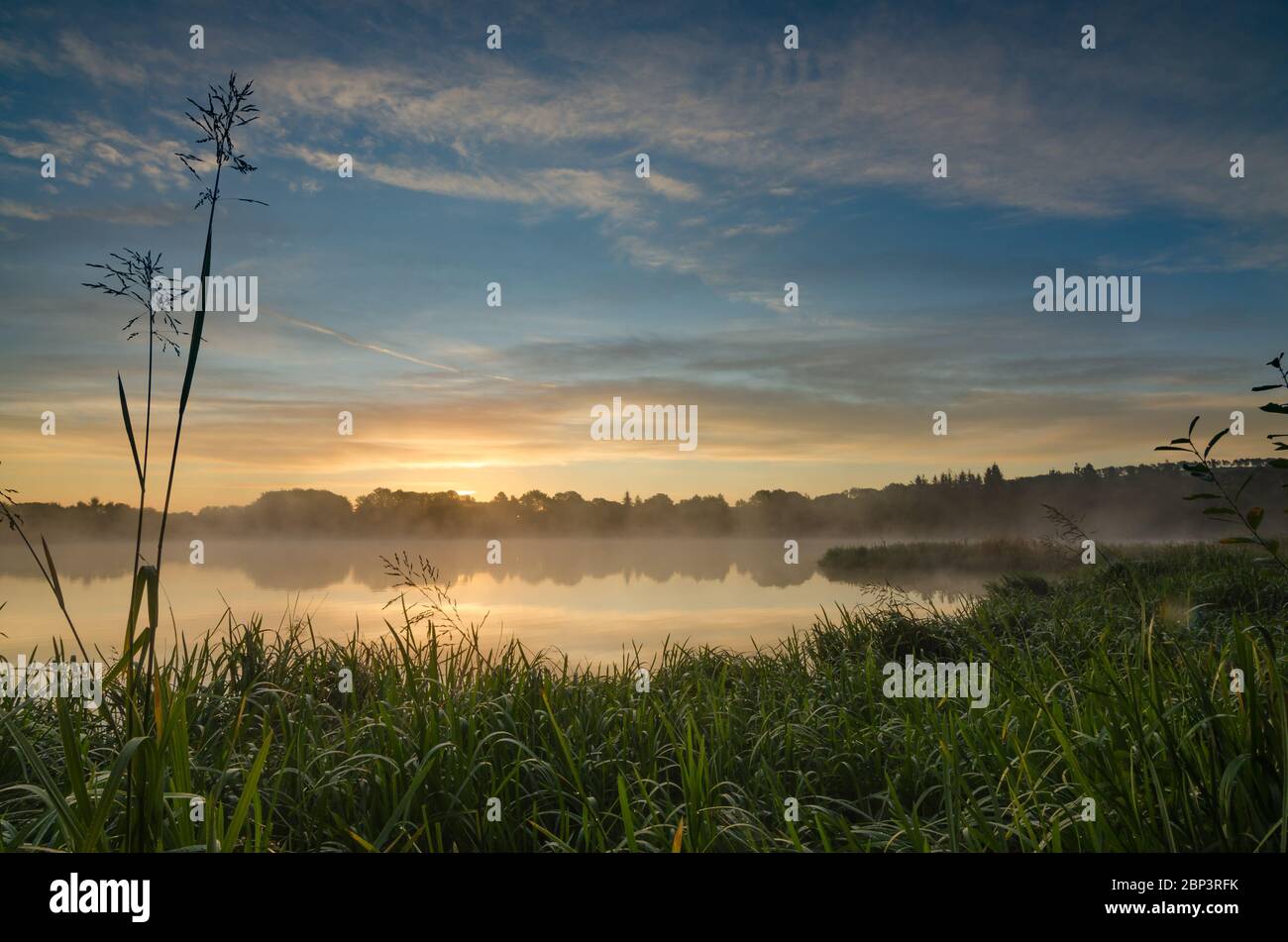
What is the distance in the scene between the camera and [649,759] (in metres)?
4.26

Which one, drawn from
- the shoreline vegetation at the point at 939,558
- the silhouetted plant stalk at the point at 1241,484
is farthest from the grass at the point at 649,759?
the shoreline vegetation at the point at 939,558

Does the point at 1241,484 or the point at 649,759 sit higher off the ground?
the point at 1241,484

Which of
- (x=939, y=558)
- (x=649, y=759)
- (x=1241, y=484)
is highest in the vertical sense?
(x=1241, y=484)

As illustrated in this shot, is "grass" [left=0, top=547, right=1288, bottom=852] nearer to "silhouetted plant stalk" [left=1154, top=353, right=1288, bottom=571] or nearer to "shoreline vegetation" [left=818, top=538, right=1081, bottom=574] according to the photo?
"silhouetted plant stalk" [left=1154, top=353, right=1288, bottom=571]

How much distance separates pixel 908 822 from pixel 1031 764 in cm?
96

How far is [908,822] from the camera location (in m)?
3.02

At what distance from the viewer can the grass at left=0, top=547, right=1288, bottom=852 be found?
2.68 meters

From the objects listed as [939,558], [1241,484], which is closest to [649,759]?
[1241,484]

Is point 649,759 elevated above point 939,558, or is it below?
below

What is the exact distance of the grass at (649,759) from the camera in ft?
8.78

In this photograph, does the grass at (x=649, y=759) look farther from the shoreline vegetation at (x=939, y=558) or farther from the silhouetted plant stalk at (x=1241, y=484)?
the shoreline vegetation at (x=939, y=558)

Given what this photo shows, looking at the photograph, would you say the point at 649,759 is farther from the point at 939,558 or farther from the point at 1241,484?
the point at 939,558

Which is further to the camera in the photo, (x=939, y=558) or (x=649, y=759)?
(x=939, y=558)
